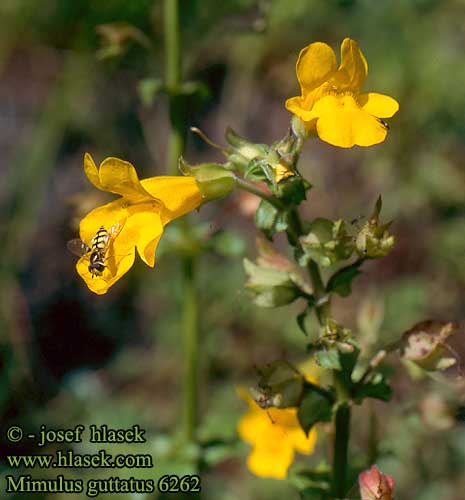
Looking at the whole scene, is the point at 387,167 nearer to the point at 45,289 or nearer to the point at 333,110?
the point at 45,289

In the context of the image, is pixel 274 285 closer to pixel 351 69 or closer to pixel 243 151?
pixel 243 151

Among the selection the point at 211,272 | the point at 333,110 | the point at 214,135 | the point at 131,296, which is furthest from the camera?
the point at 214,135

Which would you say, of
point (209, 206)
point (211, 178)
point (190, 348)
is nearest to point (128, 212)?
point (211, 178)

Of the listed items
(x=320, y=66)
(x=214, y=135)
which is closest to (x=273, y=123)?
(x=214, y=135)

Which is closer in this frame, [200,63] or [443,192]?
[443,192]

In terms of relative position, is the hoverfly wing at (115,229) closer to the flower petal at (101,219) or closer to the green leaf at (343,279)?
the flower petal at (101,219)

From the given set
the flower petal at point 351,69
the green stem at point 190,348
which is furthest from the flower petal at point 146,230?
the green stem at point 190,348

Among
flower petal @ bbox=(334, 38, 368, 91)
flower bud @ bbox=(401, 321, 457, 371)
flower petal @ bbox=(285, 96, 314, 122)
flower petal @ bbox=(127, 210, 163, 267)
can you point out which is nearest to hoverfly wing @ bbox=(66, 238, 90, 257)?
flower petal @ bbox=(127, 210, 163, 267)

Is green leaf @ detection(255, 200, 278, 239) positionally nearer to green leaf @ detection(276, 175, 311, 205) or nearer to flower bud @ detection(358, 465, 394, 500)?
green leaf @ detection(276, 175, 311, 205)
